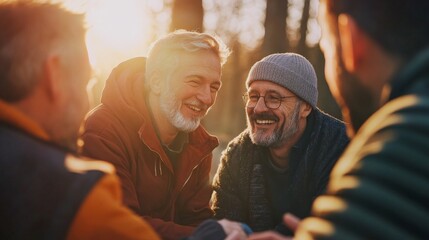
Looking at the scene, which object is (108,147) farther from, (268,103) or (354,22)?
(354,22)

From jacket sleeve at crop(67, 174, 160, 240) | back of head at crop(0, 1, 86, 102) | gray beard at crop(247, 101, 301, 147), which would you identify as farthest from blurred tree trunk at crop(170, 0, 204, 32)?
jacket sleeve at crop(67, 174, 160, 240)

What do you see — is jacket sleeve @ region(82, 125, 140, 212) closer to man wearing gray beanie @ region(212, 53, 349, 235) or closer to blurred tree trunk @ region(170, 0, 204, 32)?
man wearing gray beanie @ region(212, 53, 349, 235)

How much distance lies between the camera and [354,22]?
5.04ft

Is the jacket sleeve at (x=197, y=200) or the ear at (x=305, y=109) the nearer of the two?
the jacket sleeve at (x=197, y=200)

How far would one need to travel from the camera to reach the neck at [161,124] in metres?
4.33

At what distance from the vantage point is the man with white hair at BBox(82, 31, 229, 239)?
12.8 feet

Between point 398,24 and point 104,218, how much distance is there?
3.60ft

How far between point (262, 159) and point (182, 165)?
2.64ft

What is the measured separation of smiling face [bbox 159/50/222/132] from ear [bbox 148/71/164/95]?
43mm

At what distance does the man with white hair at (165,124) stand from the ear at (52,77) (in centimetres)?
179

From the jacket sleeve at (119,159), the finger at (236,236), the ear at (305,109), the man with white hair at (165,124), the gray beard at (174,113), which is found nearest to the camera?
the finger at (236,236)

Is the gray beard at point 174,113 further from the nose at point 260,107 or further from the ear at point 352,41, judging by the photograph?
the ear at point 352,41

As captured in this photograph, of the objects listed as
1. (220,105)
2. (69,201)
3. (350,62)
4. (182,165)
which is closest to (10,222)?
(69,201)

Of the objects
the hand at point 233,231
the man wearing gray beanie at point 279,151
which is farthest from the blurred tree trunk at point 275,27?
the hand at point 233,231
